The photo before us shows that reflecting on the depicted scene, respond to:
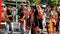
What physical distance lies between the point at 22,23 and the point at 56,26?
5.72 feet

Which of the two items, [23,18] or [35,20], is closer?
[35,20]

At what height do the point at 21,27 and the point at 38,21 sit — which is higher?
the point at 38,21

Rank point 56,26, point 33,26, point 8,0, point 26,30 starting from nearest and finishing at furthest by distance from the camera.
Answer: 1. point 33,26
2. point 26,30
3. point 56,26
4. point 8,0

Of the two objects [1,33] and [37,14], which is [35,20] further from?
[1,33]

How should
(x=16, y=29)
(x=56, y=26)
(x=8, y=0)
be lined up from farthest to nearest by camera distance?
1. (x=8, y=0)
2. (x=16, y=29)
3. (x=56, y=26)

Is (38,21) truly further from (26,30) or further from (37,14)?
(26,30)

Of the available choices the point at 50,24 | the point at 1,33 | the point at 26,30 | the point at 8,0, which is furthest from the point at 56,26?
the point at 8,0

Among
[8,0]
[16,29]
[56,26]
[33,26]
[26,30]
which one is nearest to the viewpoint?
[33,26]

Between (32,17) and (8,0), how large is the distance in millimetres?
20361

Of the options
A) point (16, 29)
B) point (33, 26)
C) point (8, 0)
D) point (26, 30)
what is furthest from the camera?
point (8, 0)

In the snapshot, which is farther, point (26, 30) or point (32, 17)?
point (26, 30)

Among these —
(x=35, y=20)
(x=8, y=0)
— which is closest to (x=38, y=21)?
(x=35, y=20)

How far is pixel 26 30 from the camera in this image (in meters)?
11.0

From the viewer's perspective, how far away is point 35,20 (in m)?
A: 8.92
